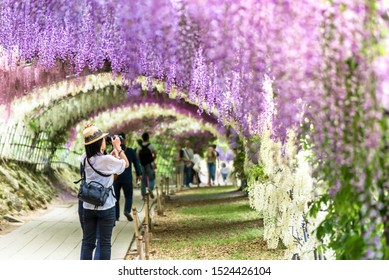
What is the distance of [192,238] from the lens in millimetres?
7277

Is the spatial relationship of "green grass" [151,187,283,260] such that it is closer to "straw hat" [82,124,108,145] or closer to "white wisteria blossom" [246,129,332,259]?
"white wisteria blossom" [246,129,332,259]

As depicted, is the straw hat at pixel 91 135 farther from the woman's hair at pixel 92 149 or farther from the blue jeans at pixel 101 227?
the blue jeans at pixel 101 227

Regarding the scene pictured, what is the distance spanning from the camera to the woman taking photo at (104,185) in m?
4.57

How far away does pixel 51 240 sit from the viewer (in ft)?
22.9

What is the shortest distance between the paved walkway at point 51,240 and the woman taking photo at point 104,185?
1455 millimetres

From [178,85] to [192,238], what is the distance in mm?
1832

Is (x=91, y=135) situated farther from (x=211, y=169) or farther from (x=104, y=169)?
(x=211, y=169)

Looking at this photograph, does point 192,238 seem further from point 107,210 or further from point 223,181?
point 223,181

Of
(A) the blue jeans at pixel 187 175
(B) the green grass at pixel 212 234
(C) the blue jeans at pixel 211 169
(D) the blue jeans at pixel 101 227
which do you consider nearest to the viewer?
(D) the blue jeans at pixel 101 227

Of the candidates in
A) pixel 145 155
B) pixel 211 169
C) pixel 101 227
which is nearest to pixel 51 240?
pixel 101 227

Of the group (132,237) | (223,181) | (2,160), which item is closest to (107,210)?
(132,237)

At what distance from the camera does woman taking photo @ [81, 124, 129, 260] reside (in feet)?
15.0

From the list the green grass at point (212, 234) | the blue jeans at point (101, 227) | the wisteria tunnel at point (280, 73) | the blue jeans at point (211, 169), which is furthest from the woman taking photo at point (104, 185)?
the blue jeans at point (211, 169)

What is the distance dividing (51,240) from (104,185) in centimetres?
257
